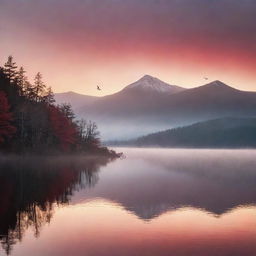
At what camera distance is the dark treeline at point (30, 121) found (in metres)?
99.0

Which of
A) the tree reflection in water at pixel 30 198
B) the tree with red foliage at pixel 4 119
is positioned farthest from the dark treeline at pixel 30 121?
the tree reflection in water at pixel 30 198

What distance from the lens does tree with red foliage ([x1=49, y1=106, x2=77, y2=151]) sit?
11783cm

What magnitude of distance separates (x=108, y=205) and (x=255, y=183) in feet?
110

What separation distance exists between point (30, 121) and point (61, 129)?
1450 cm

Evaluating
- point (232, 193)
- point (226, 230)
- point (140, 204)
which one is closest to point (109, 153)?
point (232, 193)

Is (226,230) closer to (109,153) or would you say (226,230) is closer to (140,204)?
(140,204)

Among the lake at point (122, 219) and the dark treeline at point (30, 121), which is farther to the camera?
the dark treeline at point (30, 121)

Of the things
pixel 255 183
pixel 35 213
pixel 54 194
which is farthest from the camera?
pixel 255 183

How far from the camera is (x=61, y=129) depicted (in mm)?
120000

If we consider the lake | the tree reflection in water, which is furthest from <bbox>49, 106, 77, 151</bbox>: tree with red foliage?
the lake

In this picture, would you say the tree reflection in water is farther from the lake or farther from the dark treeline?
the dark treeline

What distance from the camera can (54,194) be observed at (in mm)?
49906

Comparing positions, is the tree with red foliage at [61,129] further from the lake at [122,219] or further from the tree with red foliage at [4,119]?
the lake at [122,219]

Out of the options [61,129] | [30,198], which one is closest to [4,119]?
[61,129]
